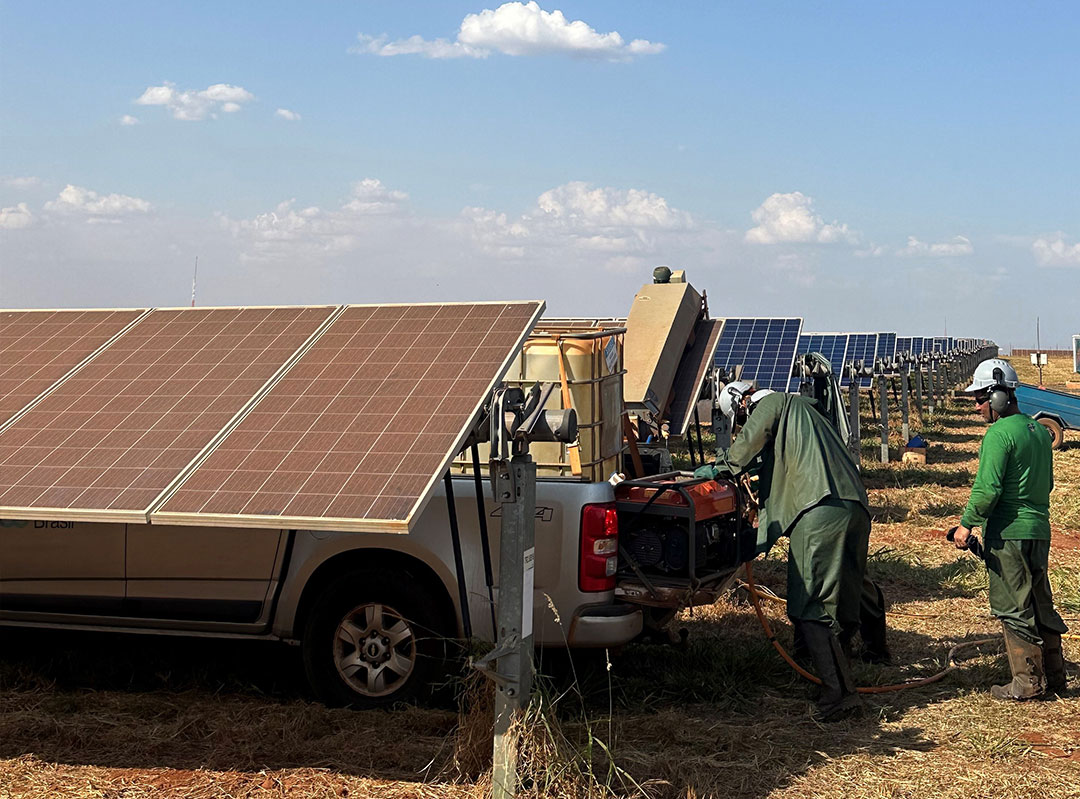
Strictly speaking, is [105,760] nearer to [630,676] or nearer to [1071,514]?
[630,676]

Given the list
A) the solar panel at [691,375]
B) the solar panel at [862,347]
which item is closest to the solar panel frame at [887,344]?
the solar panel at [862,347]

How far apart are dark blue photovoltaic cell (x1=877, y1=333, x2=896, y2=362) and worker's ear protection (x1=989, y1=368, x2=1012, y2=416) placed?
2563 cm

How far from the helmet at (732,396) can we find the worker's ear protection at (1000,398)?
91.5 inches

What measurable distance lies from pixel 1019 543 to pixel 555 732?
339cm

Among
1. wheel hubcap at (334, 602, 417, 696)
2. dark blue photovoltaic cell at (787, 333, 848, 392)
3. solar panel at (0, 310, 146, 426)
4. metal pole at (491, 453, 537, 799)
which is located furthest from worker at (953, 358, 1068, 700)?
dark blue photovoltaic cell at (787, 333, 848, 392)

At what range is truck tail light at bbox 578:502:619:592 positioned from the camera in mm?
6367

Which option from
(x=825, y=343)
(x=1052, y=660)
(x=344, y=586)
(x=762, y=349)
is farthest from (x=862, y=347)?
(x=344, y=586)

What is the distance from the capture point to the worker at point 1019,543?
714 centimetres

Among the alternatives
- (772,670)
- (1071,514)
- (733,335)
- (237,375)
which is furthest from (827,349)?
(237,375)

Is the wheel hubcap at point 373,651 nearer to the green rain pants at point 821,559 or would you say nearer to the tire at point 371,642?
the tire at point 371,642

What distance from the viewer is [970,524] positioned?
712 centimetres

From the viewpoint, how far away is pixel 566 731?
6156mm

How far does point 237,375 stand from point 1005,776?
430 cm

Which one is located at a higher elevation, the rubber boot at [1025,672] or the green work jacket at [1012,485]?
the green work jacket at [1012,485]
